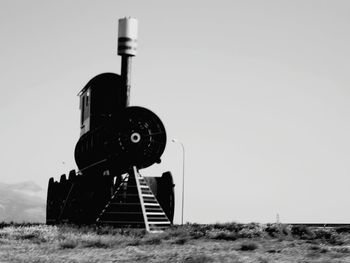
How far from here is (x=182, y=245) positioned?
72.6 ft

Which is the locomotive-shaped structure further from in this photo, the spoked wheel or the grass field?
the grass field

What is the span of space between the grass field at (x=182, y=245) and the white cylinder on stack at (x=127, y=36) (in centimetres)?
982

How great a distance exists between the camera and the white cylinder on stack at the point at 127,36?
1298 inches

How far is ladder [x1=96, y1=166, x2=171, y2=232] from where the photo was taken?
29672 mm

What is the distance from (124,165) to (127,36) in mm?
6825

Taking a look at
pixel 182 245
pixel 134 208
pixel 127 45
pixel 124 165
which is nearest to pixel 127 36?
pixel 127 45

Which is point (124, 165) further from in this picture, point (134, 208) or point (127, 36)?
point (127, 36)

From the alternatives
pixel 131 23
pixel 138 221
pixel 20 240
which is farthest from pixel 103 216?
pixel 131 23

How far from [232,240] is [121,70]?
12499 millimetres

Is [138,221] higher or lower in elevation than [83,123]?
lower

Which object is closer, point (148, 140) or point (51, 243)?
point (51, 243)

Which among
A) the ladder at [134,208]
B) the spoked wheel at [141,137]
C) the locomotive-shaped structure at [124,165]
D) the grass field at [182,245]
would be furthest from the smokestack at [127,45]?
the grass field at [182,245]

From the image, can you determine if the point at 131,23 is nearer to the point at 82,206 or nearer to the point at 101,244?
the point at 82,206

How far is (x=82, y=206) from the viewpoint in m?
31.7
